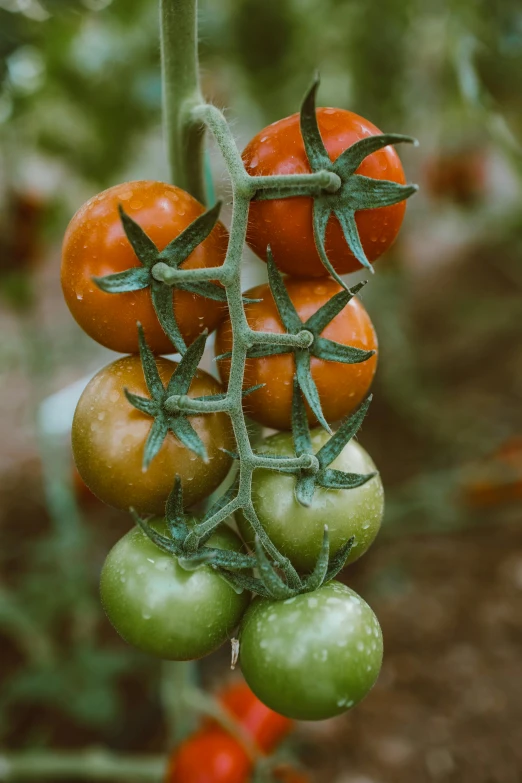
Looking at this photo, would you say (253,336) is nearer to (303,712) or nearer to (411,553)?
(303,712)

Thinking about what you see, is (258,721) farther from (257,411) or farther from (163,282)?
(163,282)

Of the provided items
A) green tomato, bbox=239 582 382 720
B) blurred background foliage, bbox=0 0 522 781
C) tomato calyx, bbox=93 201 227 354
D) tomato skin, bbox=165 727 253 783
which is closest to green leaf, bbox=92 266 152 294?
tomato calyx, bbox=93 201 227 354

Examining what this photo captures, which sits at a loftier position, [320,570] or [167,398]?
[167,398]

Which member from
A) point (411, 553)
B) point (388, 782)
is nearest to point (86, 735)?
point (388, 782)

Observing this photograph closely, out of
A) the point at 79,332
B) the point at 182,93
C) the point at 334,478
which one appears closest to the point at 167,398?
the point at 334,478

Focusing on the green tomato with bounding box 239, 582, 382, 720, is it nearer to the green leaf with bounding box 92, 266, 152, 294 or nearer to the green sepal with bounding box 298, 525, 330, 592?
the green sepal with bounding box 298, 525, 330, 592

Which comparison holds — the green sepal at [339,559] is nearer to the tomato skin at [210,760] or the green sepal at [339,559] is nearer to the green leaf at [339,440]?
the green leaf at [339,440]

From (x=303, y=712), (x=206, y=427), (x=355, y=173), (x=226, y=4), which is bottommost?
(x=303, y=712)
